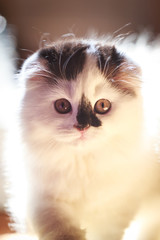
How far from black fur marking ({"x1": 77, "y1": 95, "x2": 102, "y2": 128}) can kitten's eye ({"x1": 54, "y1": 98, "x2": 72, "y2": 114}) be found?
4 cm

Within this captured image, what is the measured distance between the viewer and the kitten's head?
0.81 metres

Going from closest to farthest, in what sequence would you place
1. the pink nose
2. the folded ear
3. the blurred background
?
the pink nose → the folded ear → the blurred background

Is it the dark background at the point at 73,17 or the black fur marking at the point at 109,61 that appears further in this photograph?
the dark background at the point at 73,17

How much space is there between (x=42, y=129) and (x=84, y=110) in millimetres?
151

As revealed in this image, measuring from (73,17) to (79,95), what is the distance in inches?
18.4

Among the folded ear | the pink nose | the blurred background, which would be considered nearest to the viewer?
A: the pink nose

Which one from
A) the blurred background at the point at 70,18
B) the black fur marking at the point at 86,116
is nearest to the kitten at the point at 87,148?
the black fur marking at the point at 86,116

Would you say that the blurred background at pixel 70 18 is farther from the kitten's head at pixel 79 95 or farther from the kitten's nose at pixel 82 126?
the kitten's nose at pixel 82 126

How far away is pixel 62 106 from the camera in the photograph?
843 millimetres

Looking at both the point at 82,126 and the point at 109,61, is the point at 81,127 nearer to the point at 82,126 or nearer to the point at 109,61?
the point at 82,126

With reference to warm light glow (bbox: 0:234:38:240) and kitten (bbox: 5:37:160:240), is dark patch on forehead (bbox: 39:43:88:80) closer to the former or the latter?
kitten (bbox: 5:37:160:240)

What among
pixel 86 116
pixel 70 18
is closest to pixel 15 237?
pixel 86 116

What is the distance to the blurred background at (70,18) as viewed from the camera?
3.69 feet

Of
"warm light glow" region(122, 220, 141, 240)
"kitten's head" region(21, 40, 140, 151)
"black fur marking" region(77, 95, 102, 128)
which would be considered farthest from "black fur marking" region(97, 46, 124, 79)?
"warm light glow" region(122, 220, 141, 240)
